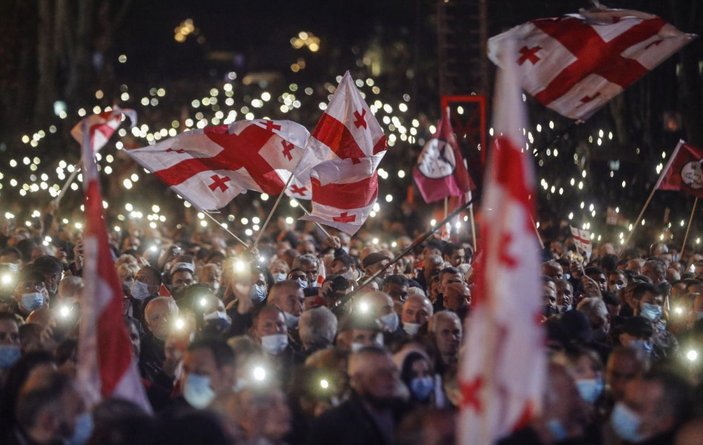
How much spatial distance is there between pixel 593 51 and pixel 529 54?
0.55 meters

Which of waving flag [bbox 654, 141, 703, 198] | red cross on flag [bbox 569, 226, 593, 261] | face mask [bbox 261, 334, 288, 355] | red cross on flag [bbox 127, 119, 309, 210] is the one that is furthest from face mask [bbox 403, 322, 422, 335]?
red cross on flag [bbox 569, 226, 593, 261]

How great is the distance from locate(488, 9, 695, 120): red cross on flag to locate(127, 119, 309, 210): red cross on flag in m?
2.12

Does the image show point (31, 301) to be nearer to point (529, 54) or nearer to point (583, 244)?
point (529, 54)

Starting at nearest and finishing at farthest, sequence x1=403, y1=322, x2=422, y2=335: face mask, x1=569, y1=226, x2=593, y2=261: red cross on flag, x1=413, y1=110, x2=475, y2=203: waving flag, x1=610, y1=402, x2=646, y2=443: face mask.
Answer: x1=610, y1=402, x2=646, y2=443: face mask < x1=403, y1=322, x2=422, y2=335: face mask < x1=569, y1=226, x2=593, y2=261: red cross on flag < x1=413, y1=110, x2=475, y2=203: waving flag

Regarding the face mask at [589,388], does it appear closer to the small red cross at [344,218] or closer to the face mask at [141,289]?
the small red cross at [344,218]

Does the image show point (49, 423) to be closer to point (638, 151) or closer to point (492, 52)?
point (492, 52)

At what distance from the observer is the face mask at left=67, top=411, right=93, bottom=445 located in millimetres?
5629

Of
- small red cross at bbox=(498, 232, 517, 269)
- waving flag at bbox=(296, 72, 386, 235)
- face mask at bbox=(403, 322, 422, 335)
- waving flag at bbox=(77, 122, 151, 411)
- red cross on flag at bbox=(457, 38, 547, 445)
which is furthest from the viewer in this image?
waving flag at bbox=(296, 72, 386, 235)

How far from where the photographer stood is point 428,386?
698 centimetres

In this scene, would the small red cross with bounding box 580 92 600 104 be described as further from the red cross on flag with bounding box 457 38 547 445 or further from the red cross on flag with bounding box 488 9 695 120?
the red cross on flag with bounding box 457 38 547 445

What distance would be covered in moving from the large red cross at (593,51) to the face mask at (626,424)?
553 cm

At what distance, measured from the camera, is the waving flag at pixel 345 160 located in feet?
36.7

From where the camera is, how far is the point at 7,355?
7.84 m

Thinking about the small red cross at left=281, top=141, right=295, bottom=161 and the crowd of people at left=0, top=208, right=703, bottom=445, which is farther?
the small red cross at left=281, top=141, right=295, bottom=161
